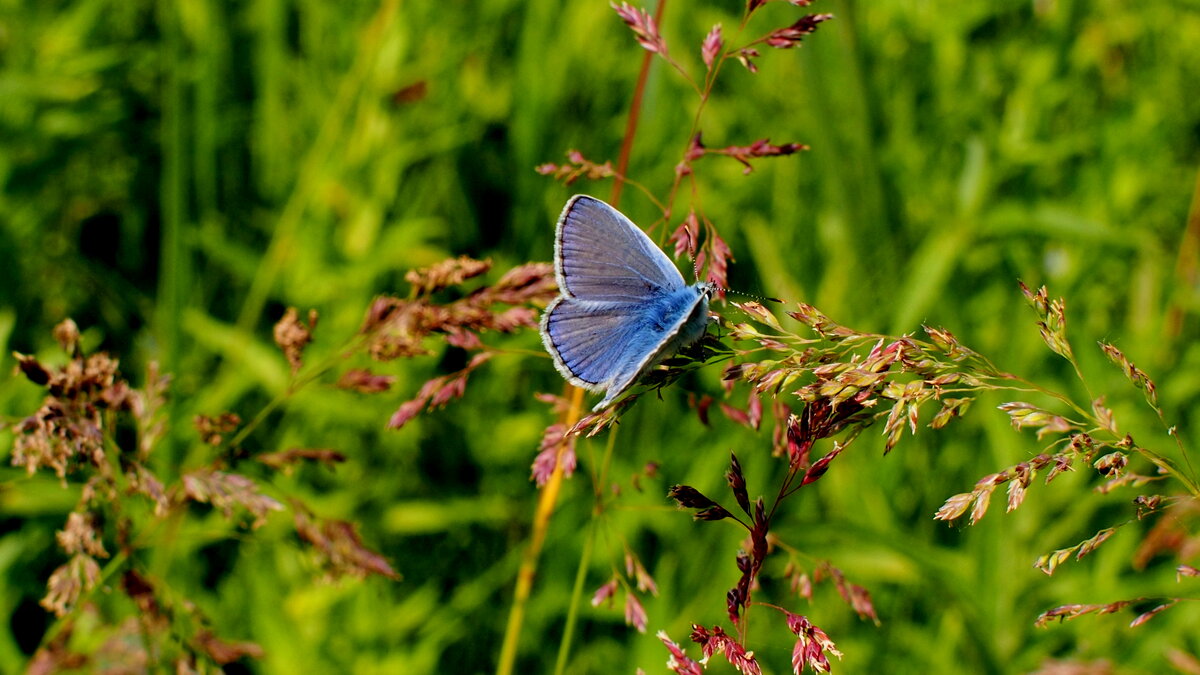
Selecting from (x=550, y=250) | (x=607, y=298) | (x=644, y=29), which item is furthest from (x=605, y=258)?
(x=550, y=250)

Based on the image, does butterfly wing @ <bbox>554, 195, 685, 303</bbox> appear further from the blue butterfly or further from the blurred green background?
the blurred green background

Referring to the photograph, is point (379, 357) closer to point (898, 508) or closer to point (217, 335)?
point (217, 335)

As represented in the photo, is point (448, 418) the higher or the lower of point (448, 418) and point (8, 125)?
the lower

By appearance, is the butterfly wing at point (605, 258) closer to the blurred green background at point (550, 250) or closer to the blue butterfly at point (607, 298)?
the blue butterfly at point (607, 298)

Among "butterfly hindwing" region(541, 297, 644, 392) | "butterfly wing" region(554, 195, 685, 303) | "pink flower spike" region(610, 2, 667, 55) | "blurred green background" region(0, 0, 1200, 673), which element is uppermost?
"pink flower spike" region(610, 2, 667, 55)

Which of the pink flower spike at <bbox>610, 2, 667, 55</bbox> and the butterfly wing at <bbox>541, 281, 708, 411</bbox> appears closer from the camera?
the butterfly wing at <bbox>541, 281, 708, 411</bbox>

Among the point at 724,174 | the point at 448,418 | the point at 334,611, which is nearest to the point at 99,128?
the point at 448,418

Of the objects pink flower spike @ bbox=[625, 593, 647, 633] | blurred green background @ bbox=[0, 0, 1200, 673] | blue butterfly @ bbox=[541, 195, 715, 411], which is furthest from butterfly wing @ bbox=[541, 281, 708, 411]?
blurred green background @ bbox=[0, 0, 1200, 673]
